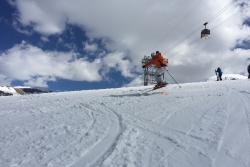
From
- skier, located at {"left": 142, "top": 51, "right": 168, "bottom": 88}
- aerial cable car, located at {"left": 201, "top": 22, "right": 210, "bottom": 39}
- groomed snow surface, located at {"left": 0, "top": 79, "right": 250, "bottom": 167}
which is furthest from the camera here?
aerial cable car, located at {"left": 201, "top": 22, "right": 210, "bottom": 39}

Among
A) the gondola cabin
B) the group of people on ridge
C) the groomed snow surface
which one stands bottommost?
the groomed snow surface

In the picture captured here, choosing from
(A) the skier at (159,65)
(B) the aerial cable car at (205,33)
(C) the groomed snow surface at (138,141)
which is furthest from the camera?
(B) the aerial cable car at (205,33)

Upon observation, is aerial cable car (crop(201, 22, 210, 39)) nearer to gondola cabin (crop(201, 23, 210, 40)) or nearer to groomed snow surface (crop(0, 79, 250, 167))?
gondola cabin (crop(201, 23, 210, 40))

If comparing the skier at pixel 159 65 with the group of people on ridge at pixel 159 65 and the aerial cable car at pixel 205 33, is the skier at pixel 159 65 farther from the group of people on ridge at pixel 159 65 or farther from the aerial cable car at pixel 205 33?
the aerial cable car at pixel 205 33

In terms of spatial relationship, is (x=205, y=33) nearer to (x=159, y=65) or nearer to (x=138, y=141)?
(x=159, y=65)

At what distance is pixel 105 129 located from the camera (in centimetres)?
464

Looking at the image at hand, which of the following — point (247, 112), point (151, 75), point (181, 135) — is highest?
point (151, 75)

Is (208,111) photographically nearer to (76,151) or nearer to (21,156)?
(76,151)

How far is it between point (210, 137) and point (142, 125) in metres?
1.63

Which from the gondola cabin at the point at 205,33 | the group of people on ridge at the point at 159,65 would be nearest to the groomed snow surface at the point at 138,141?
Answer: the group of people on ridge at the point at 159,65

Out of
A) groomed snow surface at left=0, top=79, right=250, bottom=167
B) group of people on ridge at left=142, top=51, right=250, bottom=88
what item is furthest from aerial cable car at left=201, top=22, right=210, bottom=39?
groomed snow surface at left=0, top=79, right=250, bottom=167

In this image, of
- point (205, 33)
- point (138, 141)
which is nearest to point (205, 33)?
point (205, 33)

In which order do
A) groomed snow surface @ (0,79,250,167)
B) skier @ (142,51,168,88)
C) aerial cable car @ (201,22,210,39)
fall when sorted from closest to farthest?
groomed snow surface @ (0,79,250,167) < skier @ (142,51,168,88) < aerial cable car @ (201,22,210,39)

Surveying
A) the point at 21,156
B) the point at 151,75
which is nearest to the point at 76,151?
the point at 21,156
